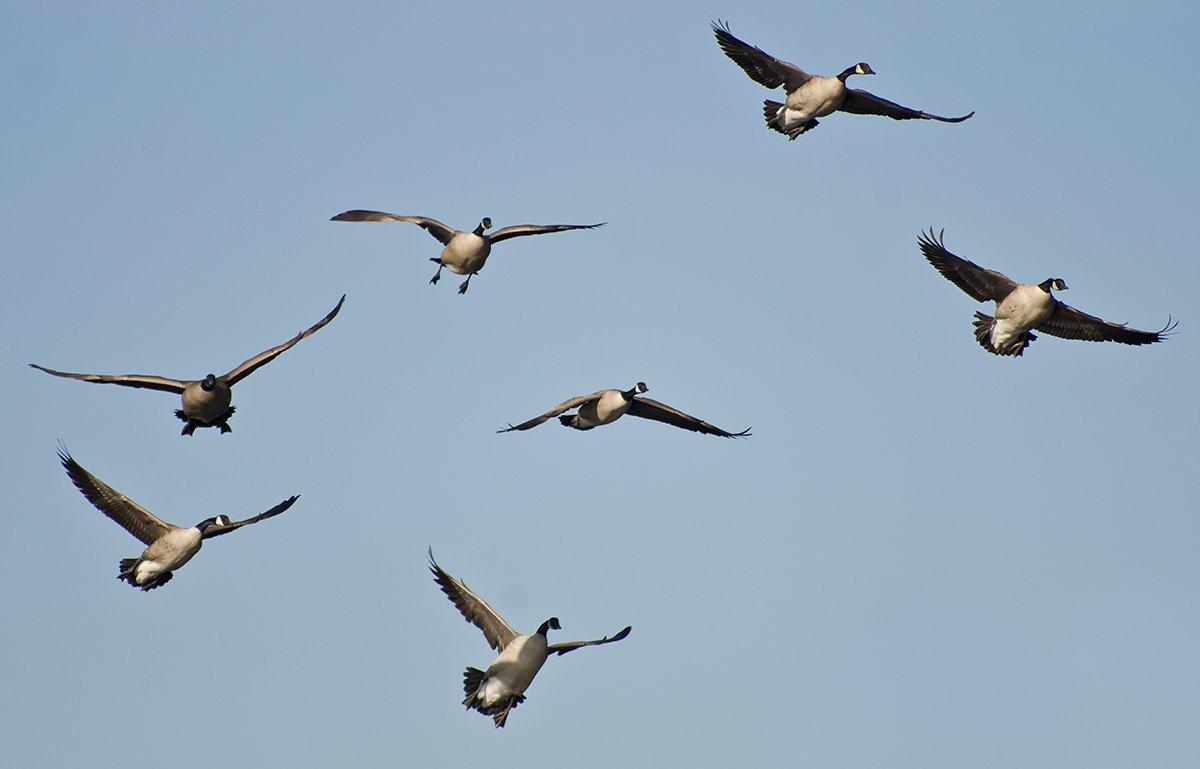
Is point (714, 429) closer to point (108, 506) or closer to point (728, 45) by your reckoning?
point (728, 45)

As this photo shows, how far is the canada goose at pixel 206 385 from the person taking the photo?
22141 mm

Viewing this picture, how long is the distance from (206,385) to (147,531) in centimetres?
251

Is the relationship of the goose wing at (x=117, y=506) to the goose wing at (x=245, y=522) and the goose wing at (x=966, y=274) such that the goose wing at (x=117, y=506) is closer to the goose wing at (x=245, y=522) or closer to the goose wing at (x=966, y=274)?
the goose wing at (x=245, y=522)

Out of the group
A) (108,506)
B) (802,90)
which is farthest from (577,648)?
(802,90)

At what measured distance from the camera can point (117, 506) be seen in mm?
22406

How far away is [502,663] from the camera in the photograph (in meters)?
21.0

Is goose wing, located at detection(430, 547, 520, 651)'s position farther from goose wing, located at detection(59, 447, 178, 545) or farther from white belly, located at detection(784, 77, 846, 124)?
white belly, located at detection(784, 77, 846, 124)

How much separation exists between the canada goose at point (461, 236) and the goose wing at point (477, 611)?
20.3 feet

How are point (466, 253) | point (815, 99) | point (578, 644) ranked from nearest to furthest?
1. point (578, 644)
2. point (815, 99)
3. point (466, 253)

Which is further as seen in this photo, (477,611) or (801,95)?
(801,95)

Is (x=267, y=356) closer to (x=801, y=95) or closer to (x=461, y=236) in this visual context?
(x=461, y=236)

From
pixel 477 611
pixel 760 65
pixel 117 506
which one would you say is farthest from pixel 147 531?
pixel 760 65

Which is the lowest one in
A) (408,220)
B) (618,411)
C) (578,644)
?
(578,644)

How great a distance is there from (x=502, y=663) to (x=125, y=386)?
24.9 feet
